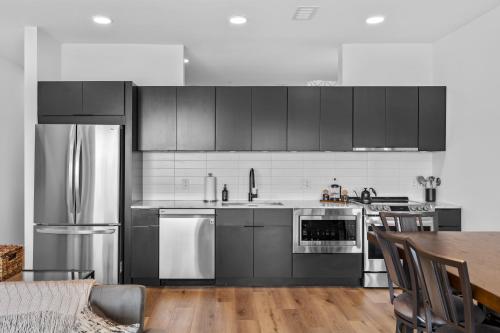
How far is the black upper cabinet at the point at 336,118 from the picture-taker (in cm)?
489

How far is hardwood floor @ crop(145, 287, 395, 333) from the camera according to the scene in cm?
349

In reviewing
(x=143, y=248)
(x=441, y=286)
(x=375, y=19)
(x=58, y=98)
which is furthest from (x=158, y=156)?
(x=441, y=286)

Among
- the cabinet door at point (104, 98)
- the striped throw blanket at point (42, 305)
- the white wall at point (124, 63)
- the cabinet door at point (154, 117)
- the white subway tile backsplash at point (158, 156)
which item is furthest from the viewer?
the white subway tile backsplash at point (158, 156)

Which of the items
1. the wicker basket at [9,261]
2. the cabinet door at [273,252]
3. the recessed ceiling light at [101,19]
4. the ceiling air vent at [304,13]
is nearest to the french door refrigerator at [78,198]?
the recessed ceiling light at [101,19]

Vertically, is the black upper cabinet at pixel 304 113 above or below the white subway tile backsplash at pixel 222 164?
above

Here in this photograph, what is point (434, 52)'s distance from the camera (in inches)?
201

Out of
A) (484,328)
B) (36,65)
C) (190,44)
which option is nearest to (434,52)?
(190,44)

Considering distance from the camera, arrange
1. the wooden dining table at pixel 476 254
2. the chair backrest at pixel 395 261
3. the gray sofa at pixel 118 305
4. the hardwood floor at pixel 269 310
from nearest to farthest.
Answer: the wooden dining table at pixel 476 254 → the gray sofa at pixel 118 305 → the chair backrest at pixel 395 261 → the hardwood floor at pixel 269 310

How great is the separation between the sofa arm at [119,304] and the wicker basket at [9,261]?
75 centimetres

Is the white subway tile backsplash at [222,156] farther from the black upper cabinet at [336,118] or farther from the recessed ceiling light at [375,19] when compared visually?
the recessed ceiling light at [375,19]

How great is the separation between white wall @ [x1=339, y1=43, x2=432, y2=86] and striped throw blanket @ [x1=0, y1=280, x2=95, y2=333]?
404 centimetres

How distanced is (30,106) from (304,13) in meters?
3.05

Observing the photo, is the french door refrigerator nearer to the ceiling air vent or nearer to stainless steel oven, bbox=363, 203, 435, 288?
the ceiling air vent

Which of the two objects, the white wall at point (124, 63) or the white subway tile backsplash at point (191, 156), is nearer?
the white wall at point (124, 63)
